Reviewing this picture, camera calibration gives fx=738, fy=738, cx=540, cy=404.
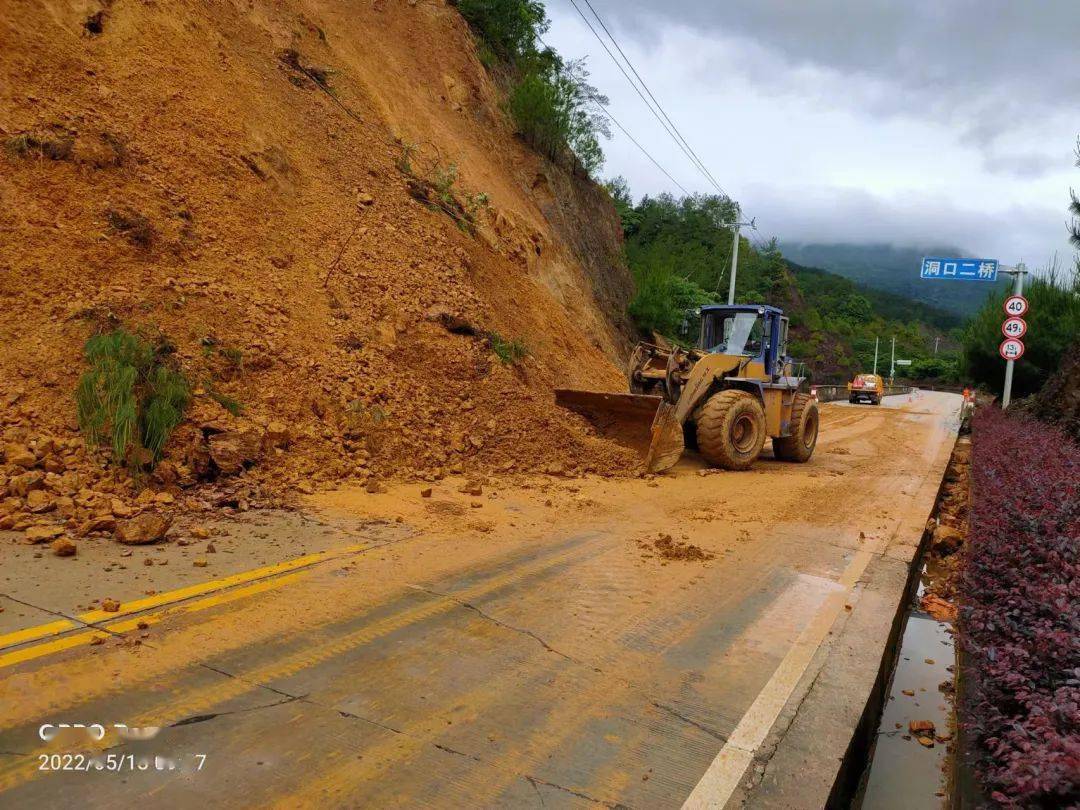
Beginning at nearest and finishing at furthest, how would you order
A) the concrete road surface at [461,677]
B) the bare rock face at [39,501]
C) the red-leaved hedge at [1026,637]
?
the red-leaved hedge at [1026,637] < the concrete road surface at [461,677] < the bare rock face at [39,501]

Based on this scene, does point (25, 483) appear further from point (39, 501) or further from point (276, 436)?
point (276, 436)

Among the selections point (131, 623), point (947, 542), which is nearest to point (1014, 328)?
point (947, 542)

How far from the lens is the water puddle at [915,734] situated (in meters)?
3.68

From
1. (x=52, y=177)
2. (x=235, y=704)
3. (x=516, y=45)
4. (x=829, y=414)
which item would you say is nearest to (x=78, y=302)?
(x=52, y=177)

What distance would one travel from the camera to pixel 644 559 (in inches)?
243

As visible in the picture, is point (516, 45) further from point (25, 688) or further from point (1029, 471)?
point (25, 688)

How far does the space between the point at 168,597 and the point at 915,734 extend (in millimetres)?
4491

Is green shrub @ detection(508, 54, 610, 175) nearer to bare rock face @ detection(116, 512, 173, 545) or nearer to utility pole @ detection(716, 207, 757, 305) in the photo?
utility pole @ detection(716, 207, 757, 305)

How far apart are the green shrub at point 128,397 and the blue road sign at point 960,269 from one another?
19.2 meters

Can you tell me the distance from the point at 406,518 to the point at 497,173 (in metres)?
13.9

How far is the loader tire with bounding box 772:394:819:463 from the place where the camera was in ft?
42.2

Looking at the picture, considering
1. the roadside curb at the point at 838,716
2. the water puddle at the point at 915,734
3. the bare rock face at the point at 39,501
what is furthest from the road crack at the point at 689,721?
the bare rock face at the point at 39,501

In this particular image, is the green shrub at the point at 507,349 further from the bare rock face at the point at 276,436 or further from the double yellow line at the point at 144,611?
the double yellow line at the point at 144,611

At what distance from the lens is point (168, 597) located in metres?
4.54
